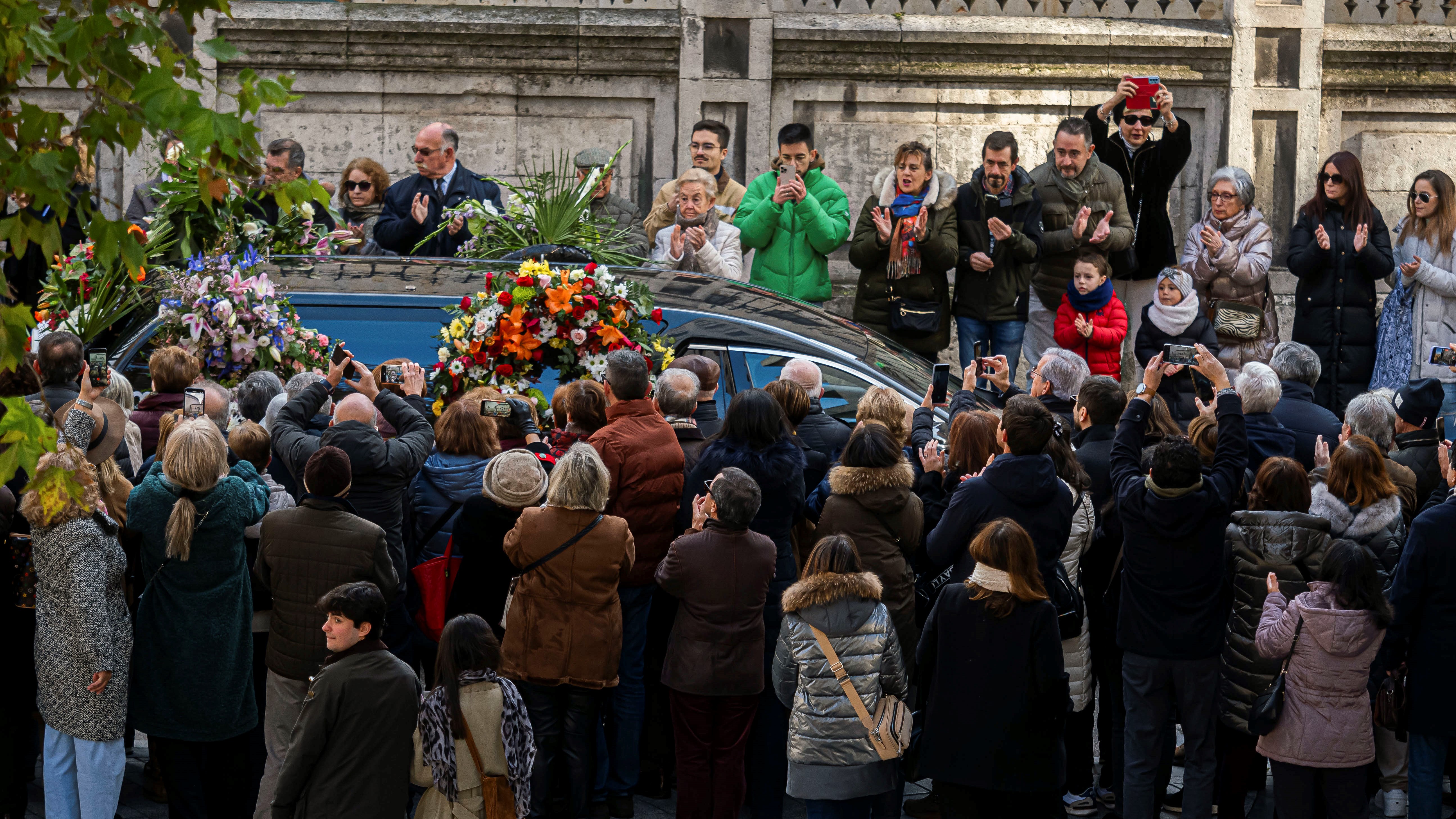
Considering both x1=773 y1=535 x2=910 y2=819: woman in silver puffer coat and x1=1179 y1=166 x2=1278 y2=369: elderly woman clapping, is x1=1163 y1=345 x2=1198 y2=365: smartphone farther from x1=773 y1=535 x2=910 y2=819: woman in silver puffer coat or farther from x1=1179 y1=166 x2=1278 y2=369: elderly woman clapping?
x1=1179 y1=166 x2=1278 y2=369: elderly woman clapping

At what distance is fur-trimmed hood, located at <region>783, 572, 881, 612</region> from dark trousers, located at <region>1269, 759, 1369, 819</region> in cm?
196

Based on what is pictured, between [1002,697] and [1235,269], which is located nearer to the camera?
[1002,697]

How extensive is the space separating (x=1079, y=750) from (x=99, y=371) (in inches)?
192

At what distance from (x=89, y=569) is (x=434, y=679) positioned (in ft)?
4.89

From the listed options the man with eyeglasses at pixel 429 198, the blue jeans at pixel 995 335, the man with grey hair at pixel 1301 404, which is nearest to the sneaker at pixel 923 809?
the man with grey hair at pixel 1301 404

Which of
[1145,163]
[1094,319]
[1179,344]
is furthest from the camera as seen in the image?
[1145,163]

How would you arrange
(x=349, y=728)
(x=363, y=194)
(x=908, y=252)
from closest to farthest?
(x=349, y=728) → (x=908, y=252) → (x=363, y=194)

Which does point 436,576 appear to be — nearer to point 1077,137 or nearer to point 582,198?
point 582,198

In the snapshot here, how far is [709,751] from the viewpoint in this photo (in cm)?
666

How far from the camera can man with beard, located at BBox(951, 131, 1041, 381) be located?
427 inches

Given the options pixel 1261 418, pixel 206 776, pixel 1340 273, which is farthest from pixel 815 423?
pixel 1340 273

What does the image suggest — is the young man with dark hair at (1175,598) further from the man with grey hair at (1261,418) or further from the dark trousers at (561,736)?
the dark trousers at (561,736)

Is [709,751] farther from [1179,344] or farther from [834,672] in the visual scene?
[1179,344]

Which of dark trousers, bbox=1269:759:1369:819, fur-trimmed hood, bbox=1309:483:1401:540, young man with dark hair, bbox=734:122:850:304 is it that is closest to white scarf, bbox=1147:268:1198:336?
young man with dark hair, bbox=734:122:850:304
